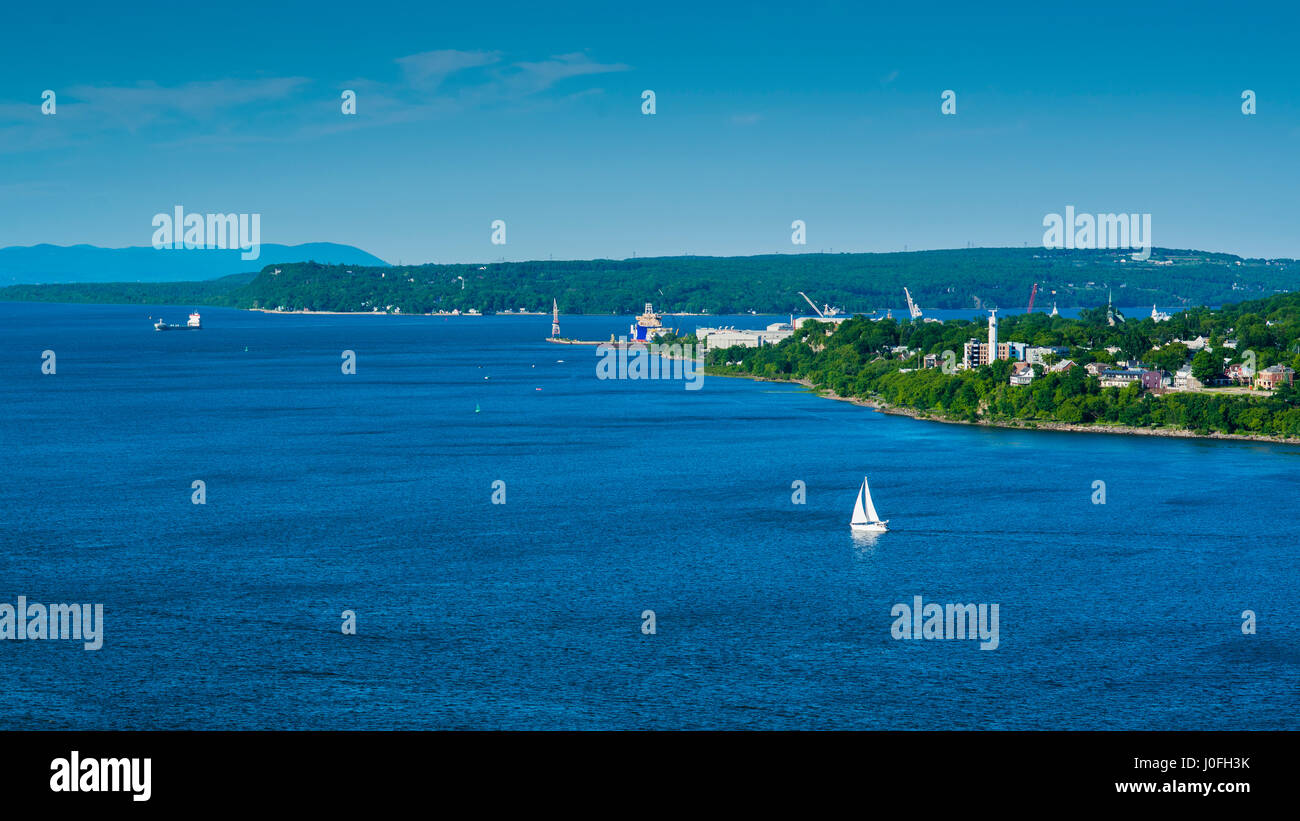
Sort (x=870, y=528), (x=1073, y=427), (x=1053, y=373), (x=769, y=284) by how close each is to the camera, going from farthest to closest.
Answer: (x=769, y=284) < (x=1053, y=373) < (x=1073, y=427) < (x=870, y=528)

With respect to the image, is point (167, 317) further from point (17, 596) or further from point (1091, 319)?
point (17, 596)

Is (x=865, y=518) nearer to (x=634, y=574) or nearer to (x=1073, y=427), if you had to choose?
(x=634, y=574)

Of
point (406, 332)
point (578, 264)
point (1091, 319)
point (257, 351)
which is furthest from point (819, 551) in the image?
point (578, 264)

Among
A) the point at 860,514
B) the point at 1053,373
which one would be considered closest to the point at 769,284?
the point at 1053,373

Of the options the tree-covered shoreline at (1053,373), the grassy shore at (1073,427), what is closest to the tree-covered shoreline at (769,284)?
the tree-covered shoreline at (1053,373)
